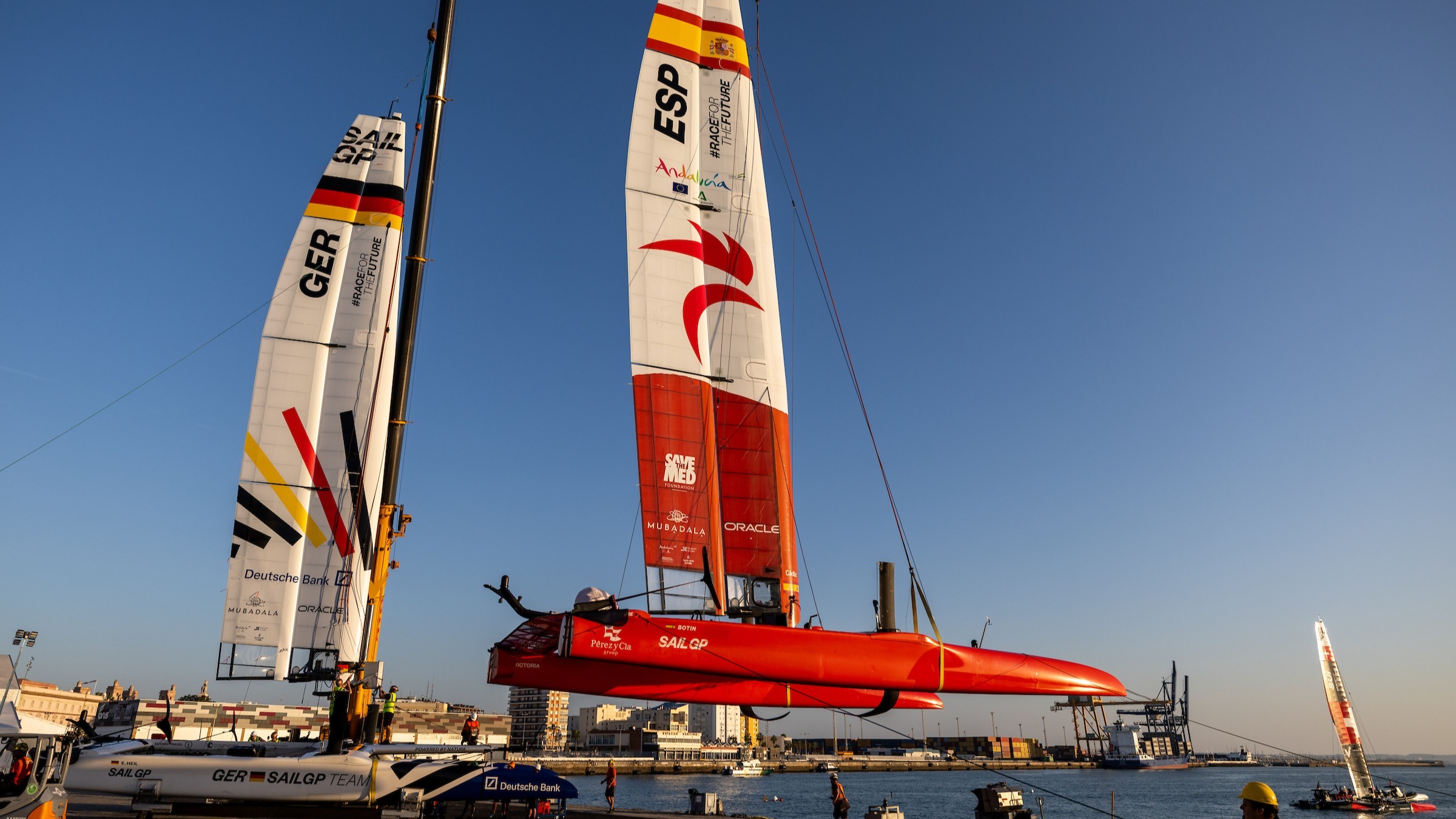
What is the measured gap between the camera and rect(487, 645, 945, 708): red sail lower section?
1115 cm

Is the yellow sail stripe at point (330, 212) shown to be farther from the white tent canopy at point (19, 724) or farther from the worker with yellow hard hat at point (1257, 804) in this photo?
the worker with yellow hard hat at point (1257, 804)

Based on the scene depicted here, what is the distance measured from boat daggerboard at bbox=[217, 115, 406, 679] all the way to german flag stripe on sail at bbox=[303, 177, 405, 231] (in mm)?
25

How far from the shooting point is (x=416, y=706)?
42.3 meters

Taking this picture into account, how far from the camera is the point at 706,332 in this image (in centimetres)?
1374

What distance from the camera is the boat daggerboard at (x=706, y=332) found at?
12633 mm

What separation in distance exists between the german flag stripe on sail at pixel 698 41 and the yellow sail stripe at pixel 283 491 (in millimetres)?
9601

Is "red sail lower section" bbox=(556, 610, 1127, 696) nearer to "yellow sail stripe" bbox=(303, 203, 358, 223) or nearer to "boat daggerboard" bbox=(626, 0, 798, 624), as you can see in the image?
"boat daggerboard" bbox=(626, 0, 798, 624)

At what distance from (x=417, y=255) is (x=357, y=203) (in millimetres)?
1537

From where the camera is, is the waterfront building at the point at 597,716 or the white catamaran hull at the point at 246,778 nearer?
the white catamaran hull at the point at 246,778

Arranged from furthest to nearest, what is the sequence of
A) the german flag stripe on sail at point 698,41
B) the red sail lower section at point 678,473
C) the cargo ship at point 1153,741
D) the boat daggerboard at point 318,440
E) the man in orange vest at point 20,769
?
the cargo ship at point 1153,741 < the german flag stripe on sail at point 698,41 < the boat daggerboard at point 318,440 < the red sail lower section at point 678,473 < the man in orange vest at point 20,769

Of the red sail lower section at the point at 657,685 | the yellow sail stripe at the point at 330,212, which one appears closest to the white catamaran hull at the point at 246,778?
the red sail lower section at the point at 657,685

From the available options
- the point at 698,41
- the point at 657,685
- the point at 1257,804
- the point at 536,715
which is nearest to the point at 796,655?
the point at 657,685

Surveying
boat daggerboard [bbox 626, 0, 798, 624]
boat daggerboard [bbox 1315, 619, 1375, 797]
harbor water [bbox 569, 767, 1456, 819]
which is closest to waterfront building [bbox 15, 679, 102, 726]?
harbor water [bbox 569, 767, 1456, 819]

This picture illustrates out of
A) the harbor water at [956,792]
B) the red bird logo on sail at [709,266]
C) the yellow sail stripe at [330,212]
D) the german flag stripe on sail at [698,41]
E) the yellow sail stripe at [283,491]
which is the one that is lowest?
the harbor water at [956,792]
